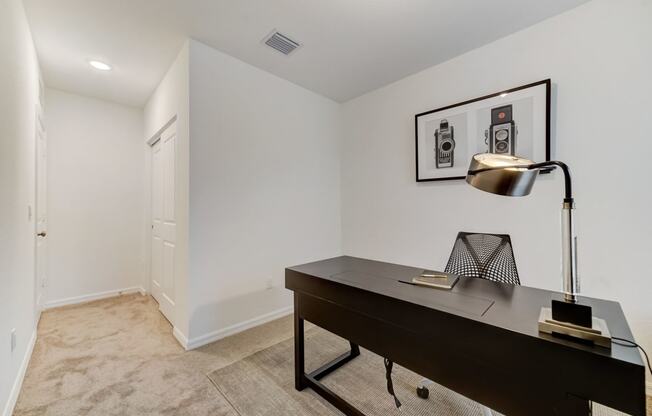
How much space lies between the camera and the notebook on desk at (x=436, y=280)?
1.35 m

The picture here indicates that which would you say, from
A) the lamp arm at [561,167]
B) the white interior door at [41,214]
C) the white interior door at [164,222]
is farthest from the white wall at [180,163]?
the lamp arm at [561,167]

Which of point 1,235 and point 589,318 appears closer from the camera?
point 589,318

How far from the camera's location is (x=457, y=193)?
8.39 ft

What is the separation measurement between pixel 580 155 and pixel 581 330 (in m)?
1.66

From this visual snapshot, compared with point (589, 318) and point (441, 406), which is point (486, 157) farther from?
point (441, 406)

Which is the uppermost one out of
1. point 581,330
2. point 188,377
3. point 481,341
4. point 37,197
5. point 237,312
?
point 37,197

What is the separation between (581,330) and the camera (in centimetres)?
82

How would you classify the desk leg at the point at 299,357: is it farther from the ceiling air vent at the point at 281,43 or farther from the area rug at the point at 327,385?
the ceiling air vent at the point at 281,43

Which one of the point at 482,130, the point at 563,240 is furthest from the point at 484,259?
the point at 482,130

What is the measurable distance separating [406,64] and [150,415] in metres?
3.25

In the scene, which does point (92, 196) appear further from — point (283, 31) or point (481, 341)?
point (481, 341)

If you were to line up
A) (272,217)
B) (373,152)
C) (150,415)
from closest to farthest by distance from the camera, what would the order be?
(150,415) < (272,217) < (373,152)

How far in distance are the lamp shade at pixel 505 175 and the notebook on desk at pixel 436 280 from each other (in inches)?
21.4

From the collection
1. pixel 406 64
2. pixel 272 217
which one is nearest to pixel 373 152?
pixel 406 64
